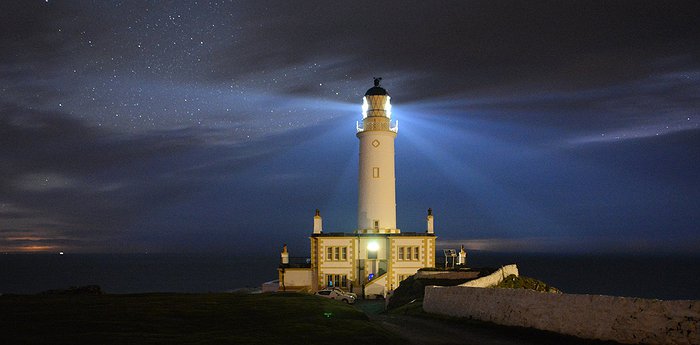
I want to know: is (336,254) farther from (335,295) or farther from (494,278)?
(494,278)

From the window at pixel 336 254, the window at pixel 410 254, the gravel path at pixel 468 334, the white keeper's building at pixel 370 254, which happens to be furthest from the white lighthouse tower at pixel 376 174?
the gravel path at pixel 468 334

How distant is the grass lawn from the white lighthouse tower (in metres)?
26.7

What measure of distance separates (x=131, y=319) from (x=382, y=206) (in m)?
34.6

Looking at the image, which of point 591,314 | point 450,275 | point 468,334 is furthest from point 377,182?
point 591,314

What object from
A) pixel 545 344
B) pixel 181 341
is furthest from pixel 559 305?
pixel 181 341

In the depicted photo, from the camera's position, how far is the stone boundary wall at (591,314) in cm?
1591

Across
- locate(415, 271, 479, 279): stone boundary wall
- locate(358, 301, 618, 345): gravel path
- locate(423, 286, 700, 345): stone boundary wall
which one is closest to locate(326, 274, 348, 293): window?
locate(415, 271, 479, 279): stone boundary wall

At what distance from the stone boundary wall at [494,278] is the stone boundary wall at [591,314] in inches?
308

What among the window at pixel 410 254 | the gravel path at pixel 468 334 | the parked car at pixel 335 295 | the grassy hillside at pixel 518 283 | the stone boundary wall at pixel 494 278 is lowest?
the gravel path at pixel 468 334

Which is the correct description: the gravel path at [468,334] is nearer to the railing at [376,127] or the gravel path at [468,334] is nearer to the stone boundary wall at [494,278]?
the stone boundary wall at [494,278]

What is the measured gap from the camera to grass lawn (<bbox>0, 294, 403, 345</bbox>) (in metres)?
16.6

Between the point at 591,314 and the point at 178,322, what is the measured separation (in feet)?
37.6

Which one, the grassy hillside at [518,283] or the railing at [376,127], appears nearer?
the grassy hillside at [518,283]

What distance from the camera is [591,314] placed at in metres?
18.2
